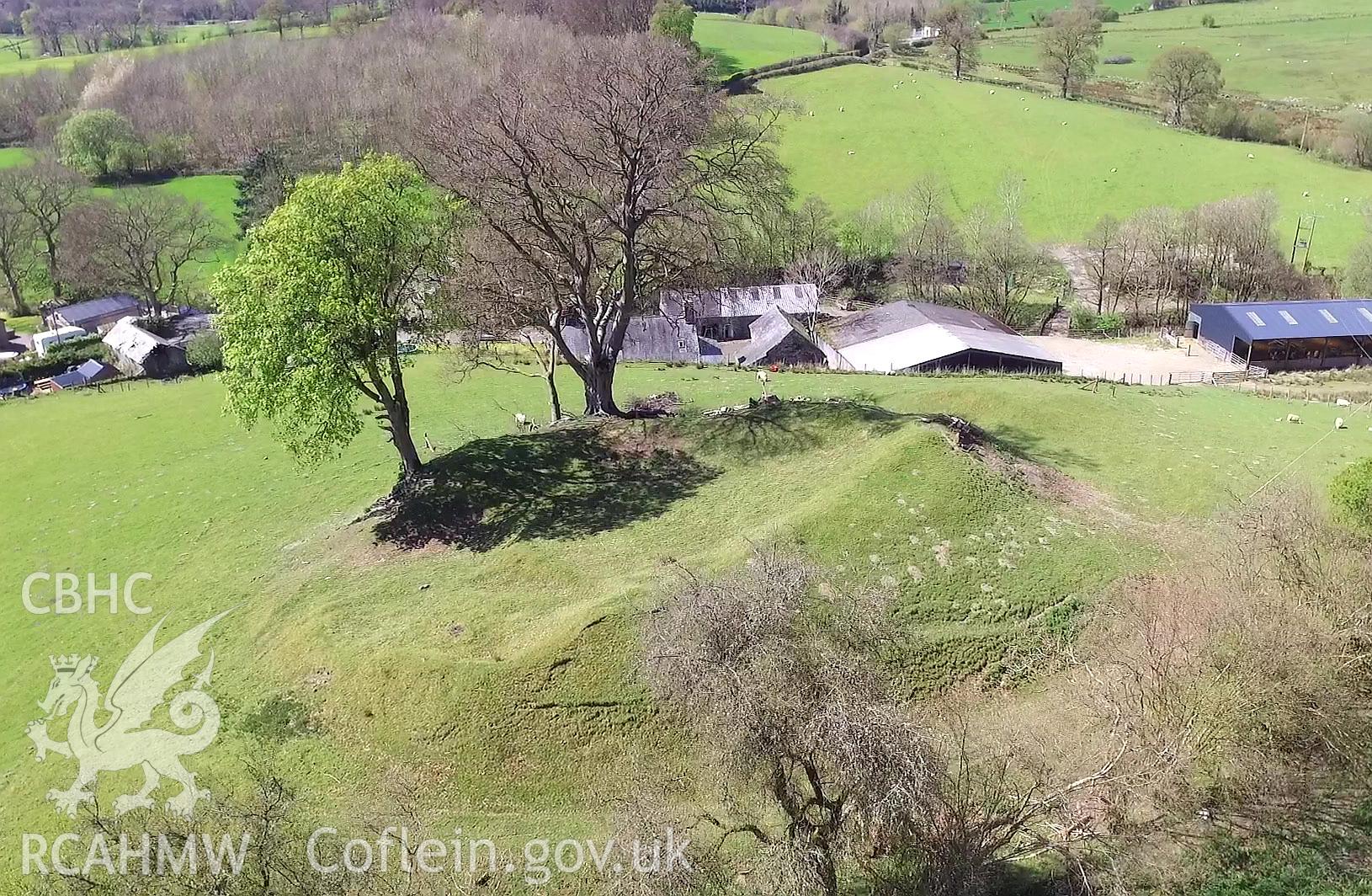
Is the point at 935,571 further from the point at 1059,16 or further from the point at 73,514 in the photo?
the point at 1059,16

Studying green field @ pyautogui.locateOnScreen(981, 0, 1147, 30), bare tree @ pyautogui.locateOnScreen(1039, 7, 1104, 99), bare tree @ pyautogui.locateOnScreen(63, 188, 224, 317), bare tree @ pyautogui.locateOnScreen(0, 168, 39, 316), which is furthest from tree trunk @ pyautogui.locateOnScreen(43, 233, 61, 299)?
green field @ pyautogui.locateOnScreen(981, 0, 1147, 30)

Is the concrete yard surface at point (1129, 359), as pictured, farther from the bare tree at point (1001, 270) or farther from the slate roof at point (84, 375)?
the slate roof at point (84, 375)

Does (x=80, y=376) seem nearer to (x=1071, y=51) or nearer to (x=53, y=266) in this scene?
(x=53, y=266)

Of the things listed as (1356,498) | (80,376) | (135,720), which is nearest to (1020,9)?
(80,376)

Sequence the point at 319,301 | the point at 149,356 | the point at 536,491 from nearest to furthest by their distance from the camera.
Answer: the point at 319,301, the point at 536,491, the point at 149,356

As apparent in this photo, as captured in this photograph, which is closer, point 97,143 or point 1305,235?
point 1305,235

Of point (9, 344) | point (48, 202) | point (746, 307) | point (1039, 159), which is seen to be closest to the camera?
point (746, 307)

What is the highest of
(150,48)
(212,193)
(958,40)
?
(150,48)

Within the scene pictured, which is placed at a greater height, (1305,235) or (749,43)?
(749,43)
